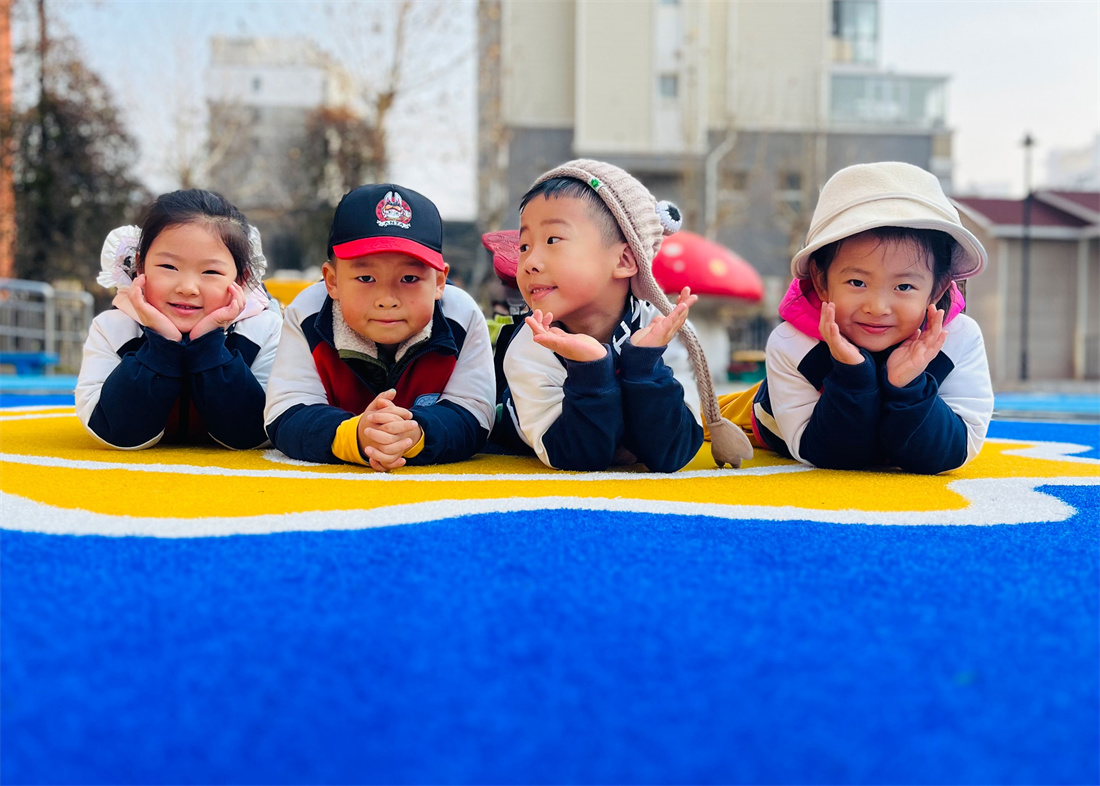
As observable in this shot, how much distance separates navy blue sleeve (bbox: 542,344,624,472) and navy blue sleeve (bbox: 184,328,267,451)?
89 centimetres

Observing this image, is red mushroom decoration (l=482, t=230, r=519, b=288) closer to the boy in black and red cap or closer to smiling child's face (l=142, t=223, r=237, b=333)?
the boy in black and red cap

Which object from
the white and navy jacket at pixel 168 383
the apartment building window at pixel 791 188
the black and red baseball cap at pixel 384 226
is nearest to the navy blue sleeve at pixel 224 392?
the white and navy jacket at pixel 168 383

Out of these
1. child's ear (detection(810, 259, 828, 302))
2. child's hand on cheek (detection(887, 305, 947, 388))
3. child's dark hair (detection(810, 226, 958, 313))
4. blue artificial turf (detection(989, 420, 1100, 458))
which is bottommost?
blue artificial turf (detection(989, 420, 1100, 458))

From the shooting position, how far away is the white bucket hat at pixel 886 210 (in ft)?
7.17

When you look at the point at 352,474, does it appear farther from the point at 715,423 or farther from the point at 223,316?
the point at 715,423

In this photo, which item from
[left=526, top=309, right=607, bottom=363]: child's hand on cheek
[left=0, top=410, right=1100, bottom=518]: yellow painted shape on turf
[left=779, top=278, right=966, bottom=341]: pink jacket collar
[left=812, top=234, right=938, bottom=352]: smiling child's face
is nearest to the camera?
→ [left=0, top=410, right=1100, bottom=518]: yellow painted shape on turf

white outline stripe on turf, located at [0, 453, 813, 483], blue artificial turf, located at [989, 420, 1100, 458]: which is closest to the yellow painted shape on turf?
white outline stripe on turf, located at [0, 453, 813, 483]

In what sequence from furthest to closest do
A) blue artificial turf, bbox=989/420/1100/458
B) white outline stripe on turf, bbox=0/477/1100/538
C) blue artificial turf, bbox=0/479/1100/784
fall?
blue artificial turf, bbox=989/420/1100/458 < white outline stripe on turf, bbox=0/477/1100/538 < blue artificial turf, bbox=0/479/1100/784

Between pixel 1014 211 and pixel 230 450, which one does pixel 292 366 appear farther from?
pixel 1014 211

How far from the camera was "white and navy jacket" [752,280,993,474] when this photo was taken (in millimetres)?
2168

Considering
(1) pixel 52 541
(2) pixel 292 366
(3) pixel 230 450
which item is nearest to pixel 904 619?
(1) pixel 52 541

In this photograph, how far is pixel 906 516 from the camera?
1.68 m

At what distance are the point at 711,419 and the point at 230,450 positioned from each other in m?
1.37

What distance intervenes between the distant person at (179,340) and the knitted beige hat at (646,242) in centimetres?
92
